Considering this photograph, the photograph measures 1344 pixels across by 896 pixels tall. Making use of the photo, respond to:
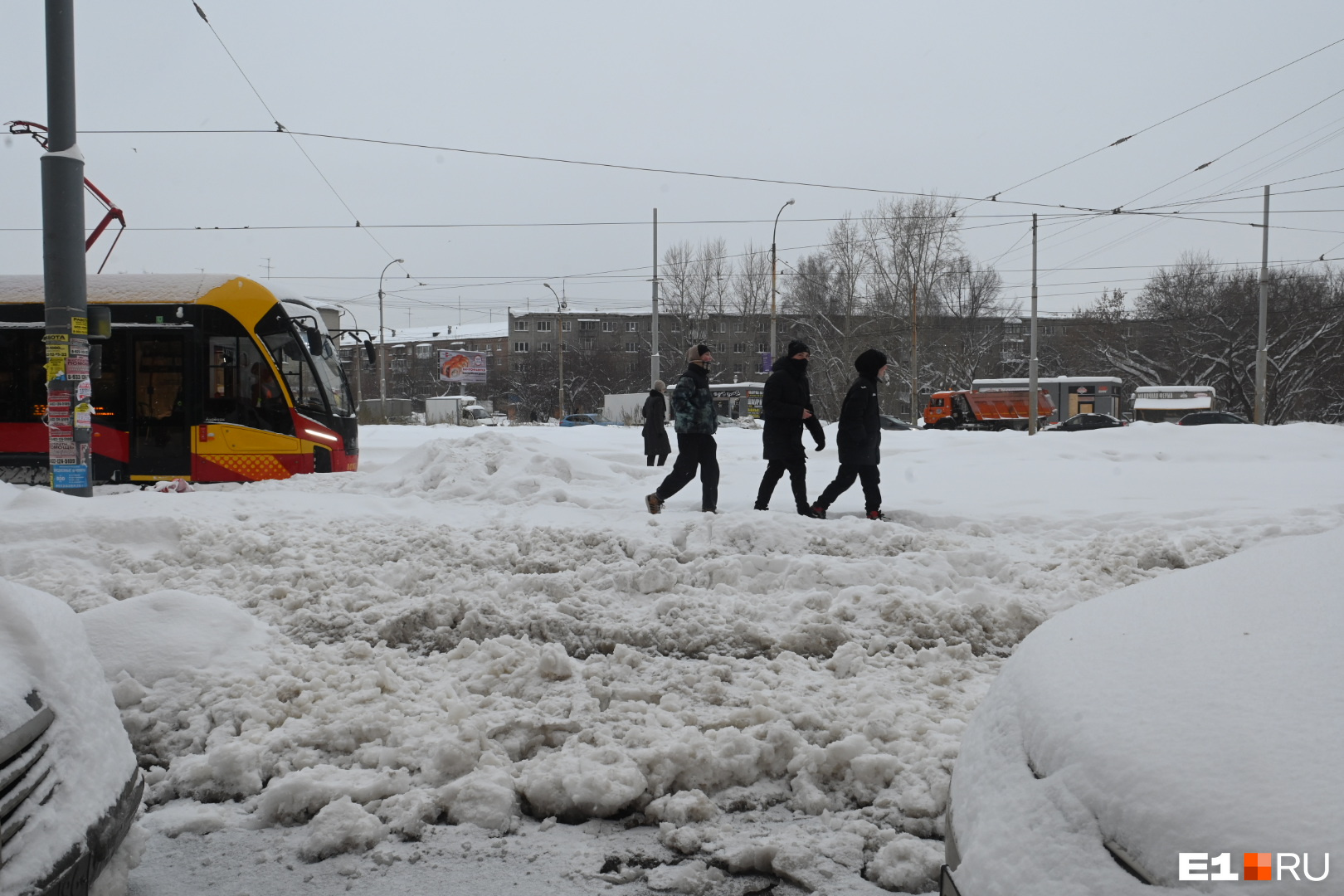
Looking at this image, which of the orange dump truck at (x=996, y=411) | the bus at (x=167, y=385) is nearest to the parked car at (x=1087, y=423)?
the orange dump truck at (x=996, y=411)

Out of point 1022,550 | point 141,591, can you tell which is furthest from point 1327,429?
point 141,591

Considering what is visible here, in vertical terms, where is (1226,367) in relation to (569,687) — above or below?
above

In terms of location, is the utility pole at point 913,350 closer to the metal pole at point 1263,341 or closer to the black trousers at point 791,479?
the metal pole at point 1263,341

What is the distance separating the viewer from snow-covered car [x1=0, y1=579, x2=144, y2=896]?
1.85 m

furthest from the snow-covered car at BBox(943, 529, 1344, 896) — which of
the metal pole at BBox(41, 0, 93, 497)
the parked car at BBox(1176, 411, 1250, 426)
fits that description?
the parked car at BBox(1176, 411, 1250, 426)

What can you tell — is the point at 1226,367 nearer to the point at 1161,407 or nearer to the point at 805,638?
the point at 1161,407

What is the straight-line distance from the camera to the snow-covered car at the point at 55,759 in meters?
1.85

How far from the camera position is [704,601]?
5.42 metres

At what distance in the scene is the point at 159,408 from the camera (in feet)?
42.9

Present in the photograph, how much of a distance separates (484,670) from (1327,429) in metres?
18.1

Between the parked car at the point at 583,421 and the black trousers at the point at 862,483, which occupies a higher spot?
the black trousers at the point at 862,483
